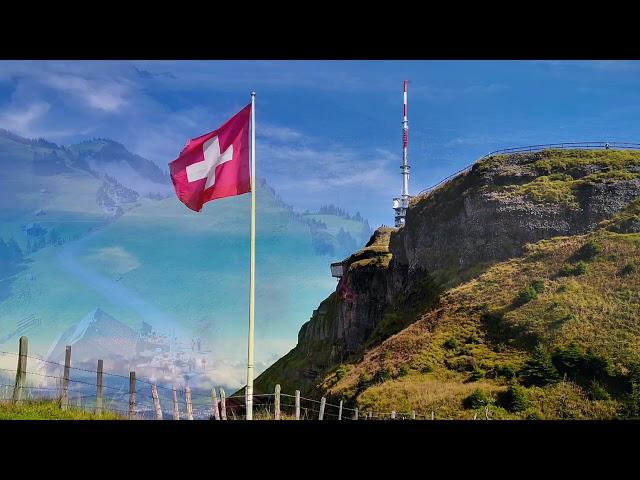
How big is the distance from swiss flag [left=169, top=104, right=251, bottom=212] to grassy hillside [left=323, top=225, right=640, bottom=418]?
38.4 metres

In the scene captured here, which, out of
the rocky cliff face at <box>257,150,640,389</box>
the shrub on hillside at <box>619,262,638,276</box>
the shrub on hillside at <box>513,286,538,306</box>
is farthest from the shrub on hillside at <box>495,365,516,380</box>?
the rocky cliff face at <box>257,150,640,389</box>

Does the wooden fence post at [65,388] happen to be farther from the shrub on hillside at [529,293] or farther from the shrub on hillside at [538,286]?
the shrub on hillside at [538,286]

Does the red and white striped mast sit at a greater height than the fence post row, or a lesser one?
greater

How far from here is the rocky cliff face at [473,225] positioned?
84.9 metres

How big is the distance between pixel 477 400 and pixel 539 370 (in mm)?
7882

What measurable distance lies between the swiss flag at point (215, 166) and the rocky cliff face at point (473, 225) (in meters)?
70.8

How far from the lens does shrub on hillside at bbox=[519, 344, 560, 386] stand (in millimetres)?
57125

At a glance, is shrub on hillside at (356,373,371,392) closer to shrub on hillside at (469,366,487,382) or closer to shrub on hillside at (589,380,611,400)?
shrub on hillside at (469,366,487,382)

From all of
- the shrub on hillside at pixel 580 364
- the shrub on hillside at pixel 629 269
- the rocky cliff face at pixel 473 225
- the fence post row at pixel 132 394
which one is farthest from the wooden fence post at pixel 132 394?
the rocky cliff face at pixel 473 225

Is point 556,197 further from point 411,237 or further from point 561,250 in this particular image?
point 411,237
